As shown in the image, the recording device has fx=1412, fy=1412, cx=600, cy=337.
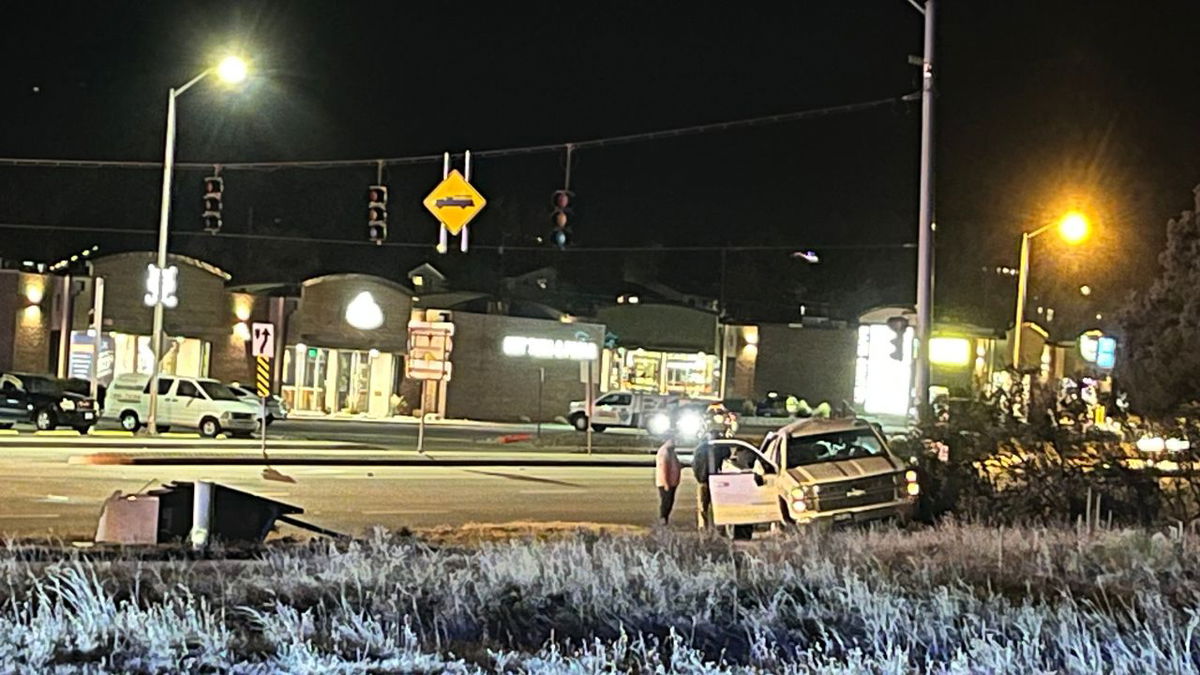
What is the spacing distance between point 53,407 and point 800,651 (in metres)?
33.5

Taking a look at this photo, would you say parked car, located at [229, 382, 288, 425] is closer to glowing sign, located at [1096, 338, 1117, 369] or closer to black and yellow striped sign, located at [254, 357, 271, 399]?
black and yellow striped sign, located at [254, 357, 271, 399]

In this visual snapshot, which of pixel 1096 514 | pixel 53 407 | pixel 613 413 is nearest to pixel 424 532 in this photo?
pixel 1096 514

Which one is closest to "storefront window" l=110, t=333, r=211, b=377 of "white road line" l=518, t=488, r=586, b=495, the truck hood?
"white road line" l=518, t=488, r=586, b=495

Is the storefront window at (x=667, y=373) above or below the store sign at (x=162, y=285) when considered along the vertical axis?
below

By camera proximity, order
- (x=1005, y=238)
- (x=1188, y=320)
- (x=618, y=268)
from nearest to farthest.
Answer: (x=1188, y=320), (x=1005, y=238), (x=618, y=268)

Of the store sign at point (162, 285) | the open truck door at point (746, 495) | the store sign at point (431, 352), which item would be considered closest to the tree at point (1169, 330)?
the open truck door at point (746, 495)

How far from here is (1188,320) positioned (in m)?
28.9

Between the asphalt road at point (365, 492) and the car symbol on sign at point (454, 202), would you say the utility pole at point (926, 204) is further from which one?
the car symbol on sign at point (454, 202)

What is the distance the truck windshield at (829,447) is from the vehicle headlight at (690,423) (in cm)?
2149

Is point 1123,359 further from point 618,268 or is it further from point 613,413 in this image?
point 618,268

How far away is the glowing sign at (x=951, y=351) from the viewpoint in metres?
36.2

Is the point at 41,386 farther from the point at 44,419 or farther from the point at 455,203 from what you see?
the point at 455,203

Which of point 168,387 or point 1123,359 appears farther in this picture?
point 168,387

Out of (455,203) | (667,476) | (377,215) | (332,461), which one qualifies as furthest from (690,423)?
(667,476)
